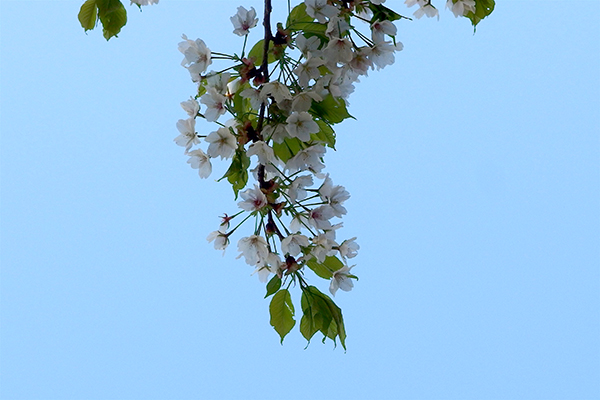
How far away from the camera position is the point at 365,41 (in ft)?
3.05

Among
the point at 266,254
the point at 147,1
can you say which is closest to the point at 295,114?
the point at 266,254

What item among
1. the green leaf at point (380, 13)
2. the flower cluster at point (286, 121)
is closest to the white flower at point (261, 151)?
the flower cluster at point (286, 121)

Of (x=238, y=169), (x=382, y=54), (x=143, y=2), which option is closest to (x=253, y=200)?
(x=238, y=169)

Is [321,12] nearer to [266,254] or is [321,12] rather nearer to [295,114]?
[295,114]

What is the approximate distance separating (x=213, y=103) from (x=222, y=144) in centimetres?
5

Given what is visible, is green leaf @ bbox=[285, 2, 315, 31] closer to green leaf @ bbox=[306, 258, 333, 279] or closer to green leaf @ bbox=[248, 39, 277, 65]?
green leaf @ bbox=[248, 39, 277, 65]

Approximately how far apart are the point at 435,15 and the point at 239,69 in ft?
1.21

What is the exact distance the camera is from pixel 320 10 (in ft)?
2.84

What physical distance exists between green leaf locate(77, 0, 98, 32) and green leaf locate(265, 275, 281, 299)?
51 cm

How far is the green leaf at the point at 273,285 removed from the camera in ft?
2.95

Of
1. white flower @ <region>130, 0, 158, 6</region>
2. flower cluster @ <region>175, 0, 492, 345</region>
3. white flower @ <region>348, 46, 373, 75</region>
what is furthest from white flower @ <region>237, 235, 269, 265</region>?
white flower @ <region>130, 0, 158, 6</region>

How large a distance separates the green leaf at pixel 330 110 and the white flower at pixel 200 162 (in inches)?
5.7

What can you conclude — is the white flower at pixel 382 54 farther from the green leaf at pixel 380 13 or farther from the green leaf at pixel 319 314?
the green leaf at pixel 319 314

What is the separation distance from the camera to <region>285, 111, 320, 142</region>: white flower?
81 centimetres
